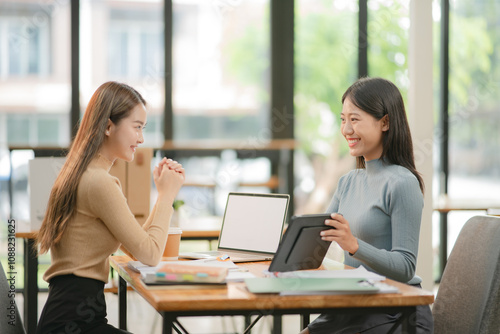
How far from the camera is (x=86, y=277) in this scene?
1.74 meters

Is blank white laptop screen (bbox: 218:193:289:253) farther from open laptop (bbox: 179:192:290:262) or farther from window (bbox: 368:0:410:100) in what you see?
window (bbox: 368:0:410:100)

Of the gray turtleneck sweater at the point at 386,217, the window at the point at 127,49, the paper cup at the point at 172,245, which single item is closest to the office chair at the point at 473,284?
the gray turtleneck sweater at the point at 386,217

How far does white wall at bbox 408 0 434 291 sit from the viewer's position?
4094 mm

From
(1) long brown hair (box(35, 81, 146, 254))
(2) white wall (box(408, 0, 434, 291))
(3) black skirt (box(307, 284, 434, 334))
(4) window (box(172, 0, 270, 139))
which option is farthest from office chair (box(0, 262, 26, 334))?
(4) window (box(172, 0, 270, 139))

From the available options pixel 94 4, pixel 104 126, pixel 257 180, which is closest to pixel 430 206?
pixel 257 180

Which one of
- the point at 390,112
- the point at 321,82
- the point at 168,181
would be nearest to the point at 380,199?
the point at 390,112

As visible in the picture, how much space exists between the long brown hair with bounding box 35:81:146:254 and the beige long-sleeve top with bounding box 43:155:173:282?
0.07 ft

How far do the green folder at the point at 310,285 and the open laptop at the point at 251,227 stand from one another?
1.80 ft

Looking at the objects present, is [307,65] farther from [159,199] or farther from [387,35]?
[159,199]

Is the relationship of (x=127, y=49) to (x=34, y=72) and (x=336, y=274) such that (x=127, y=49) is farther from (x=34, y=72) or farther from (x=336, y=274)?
(x=336, y=274)

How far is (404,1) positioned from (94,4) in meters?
2.60

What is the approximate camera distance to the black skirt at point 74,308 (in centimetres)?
170

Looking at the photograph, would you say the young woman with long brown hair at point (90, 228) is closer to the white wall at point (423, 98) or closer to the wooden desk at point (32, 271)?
the wooden desk at point (32, 271)

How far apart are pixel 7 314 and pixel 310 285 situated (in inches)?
38.4
